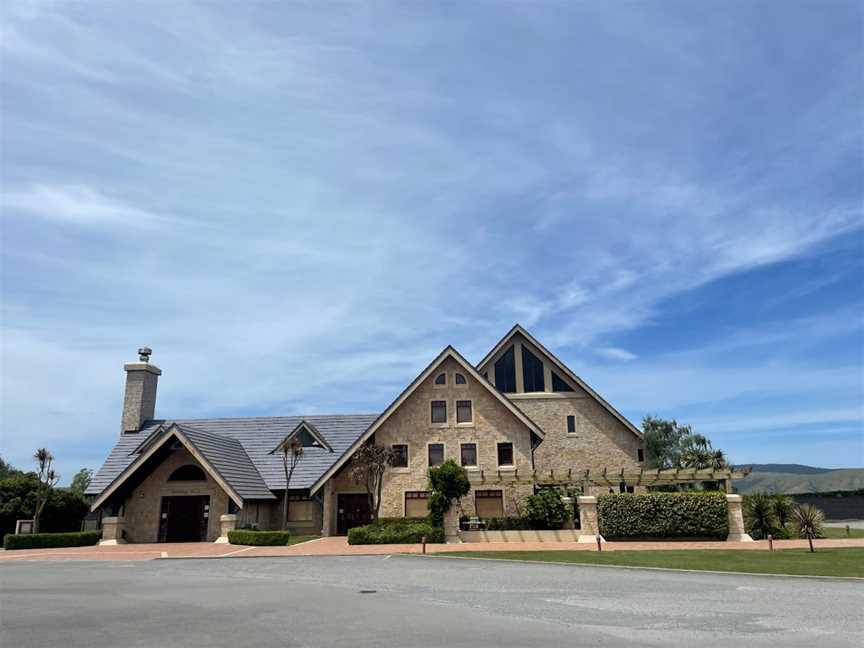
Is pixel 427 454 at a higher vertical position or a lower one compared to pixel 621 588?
higher

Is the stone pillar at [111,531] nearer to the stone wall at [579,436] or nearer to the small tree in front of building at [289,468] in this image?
the small tree in front of building at [289,468]

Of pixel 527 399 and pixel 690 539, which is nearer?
pixel 690 539

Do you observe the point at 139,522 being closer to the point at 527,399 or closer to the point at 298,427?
the point at 298,427

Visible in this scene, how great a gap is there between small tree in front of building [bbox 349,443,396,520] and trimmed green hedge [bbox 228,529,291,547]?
19.4 ft

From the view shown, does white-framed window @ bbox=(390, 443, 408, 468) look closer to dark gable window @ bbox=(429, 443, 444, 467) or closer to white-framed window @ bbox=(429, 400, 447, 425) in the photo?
dark gable window @ bbox=(429, 443, 444, 467)

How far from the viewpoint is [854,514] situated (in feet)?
168

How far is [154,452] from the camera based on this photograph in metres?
33.2

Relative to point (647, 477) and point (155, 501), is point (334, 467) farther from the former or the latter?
point (647, 477)

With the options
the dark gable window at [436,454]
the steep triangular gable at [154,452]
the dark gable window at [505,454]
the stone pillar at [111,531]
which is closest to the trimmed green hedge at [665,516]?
the dark gable window at [505,454]

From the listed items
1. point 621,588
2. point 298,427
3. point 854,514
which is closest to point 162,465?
point 298,427

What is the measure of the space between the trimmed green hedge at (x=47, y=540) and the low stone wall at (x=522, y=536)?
64.1ft

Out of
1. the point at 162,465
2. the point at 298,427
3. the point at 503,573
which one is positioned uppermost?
the point at 298,427

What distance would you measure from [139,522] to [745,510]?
31291 mm

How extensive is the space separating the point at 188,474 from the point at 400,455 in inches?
462
